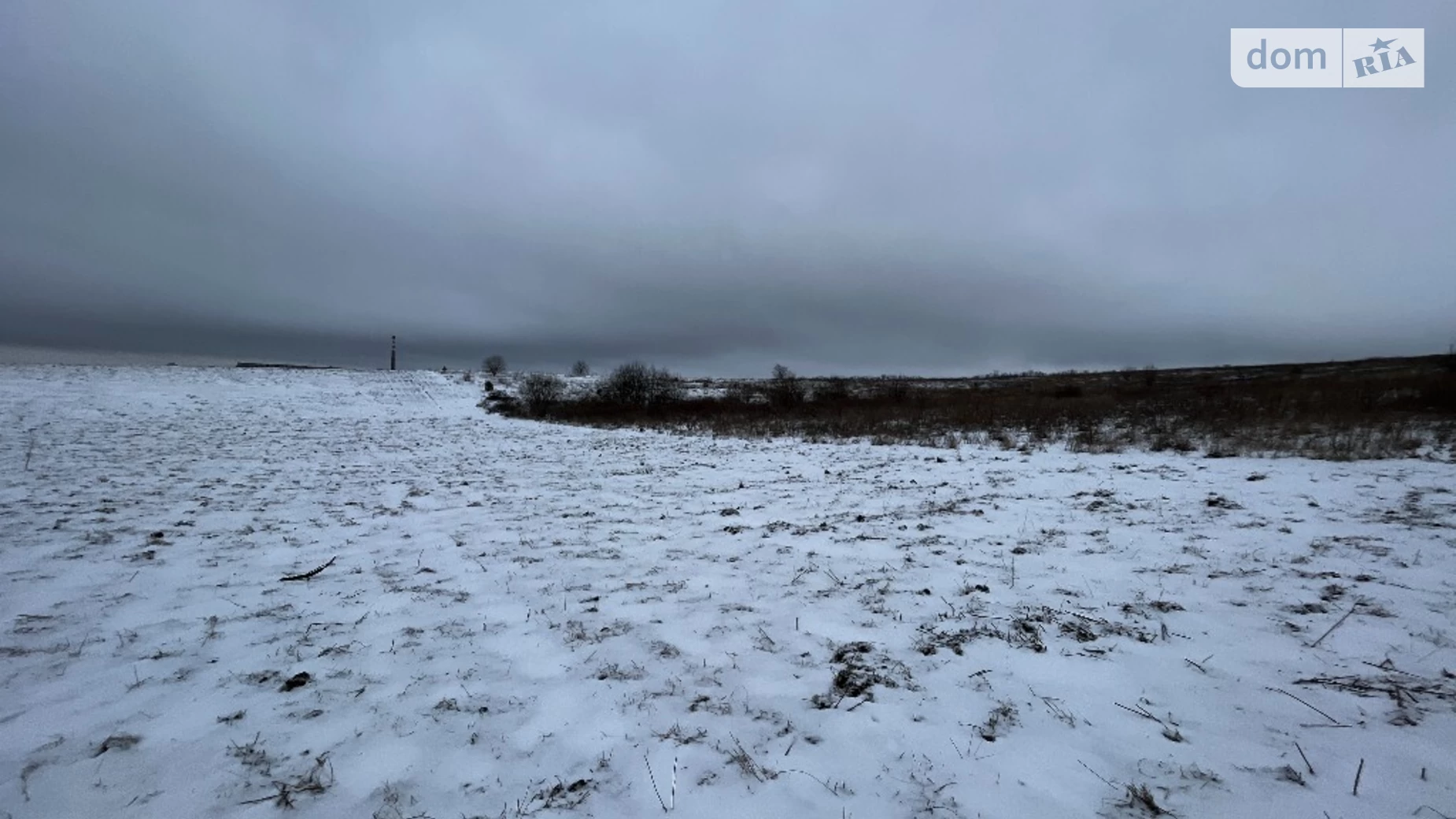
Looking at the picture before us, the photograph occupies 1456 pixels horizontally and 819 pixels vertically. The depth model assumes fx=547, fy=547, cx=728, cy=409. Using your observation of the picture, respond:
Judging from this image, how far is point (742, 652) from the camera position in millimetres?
3920

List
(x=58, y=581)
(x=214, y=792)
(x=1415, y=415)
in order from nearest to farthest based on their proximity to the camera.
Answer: (x=214, y=792) < (x=58, y=581) < (x=1415, y=415)

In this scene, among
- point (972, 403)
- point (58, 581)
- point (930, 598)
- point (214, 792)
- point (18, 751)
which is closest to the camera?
point (214, 792)

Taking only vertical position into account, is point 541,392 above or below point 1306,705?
above

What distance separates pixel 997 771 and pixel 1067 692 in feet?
3.13

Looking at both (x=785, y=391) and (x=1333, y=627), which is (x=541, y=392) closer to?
(x=785, y=391)

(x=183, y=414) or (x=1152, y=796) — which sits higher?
(x=183, y=414)

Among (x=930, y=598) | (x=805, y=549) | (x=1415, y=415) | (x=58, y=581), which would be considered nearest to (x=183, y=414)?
(x=58, y=581)

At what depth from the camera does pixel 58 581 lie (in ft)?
16.8

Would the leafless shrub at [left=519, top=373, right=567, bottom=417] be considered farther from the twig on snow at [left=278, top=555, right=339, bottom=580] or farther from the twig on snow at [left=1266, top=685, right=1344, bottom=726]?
the twig on snow at [left=1266, top=685, right=1344, bottom=726]

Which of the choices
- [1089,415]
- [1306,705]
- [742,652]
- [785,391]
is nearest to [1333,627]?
[1306,705]

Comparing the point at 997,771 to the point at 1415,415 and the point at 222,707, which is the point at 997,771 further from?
the point at 1415,415

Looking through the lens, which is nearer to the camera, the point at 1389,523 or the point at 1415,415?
the point at 1389,523

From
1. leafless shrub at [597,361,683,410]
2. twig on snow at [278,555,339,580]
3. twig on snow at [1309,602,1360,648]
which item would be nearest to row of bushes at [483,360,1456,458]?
leafless shrub at [597,361,683,410]

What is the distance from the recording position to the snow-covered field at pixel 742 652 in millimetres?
2615
